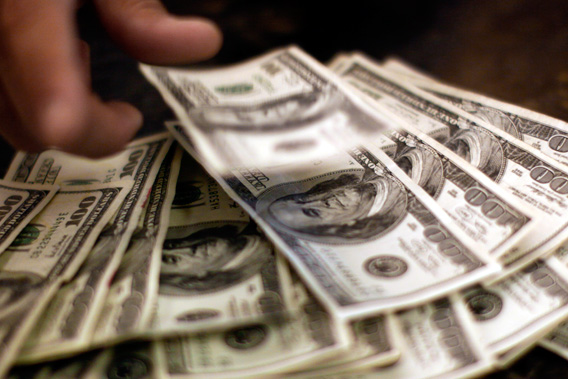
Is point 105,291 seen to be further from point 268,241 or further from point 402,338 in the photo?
point 402,338

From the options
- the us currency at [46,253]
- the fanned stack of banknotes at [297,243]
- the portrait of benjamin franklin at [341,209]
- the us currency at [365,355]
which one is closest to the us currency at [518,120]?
the fanned stack of banknotes at [297,243]

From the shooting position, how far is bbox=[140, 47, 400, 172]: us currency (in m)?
0.63

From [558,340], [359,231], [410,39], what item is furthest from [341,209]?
[410,39]

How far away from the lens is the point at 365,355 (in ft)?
1.44

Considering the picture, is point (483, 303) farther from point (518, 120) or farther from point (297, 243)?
point (518, 120)

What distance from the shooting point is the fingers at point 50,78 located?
1.47 feet

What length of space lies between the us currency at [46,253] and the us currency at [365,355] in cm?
26

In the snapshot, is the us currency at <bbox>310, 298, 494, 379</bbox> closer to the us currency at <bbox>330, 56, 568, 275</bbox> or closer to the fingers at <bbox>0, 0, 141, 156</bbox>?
the us currency at <bbox>330, 56, 568, 275</bbox>

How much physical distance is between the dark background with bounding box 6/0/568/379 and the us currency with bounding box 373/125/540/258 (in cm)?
28

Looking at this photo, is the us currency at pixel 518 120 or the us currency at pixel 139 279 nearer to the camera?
the us currency at pixel 139 279

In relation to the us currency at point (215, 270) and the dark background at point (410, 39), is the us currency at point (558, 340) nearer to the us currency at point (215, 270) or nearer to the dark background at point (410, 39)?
the us currency at point (215, 270)

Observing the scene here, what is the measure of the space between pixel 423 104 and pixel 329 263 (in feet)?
1.26

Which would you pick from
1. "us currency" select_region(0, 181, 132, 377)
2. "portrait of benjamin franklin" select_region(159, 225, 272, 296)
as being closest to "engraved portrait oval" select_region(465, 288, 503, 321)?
"portrait of benjamin franklin" select_region(159, 225, 272, 296)

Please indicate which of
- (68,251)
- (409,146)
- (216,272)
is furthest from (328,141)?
(68,251)
